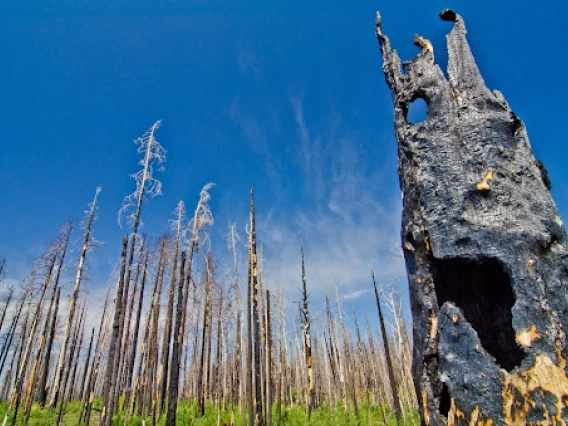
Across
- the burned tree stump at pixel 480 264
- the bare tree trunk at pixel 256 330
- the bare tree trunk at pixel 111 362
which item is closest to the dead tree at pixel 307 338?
the bare tree trunk at pixel 256 330

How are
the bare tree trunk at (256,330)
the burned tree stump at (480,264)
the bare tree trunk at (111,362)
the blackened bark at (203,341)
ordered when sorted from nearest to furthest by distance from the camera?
the burned tree stump at (480,264) → the bare tree trunk at (111,362) → the bare tree trunk at (256,330) → the blackened bark at (203,341)

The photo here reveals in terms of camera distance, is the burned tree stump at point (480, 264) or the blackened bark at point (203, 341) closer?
the burned tree stump at point (480, 264)

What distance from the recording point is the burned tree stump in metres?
2.15

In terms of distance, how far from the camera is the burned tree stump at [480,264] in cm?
215

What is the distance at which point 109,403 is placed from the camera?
9891mm

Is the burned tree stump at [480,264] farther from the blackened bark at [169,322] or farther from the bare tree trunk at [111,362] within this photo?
the blackened bark at [169,322]

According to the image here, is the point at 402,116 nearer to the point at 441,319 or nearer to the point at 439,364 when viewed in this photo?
the point at 441,319

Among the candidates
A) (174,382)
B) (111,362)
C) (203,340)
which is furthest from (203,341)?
(111,362)

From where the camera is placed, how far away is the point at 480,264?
254 cm

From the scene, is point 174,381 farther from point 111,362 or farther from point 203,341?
point 203,341

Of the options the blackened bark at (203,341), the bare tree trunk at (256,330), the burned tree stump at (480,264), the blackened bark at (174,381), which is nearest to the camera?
the burned tree stump at (480,264)

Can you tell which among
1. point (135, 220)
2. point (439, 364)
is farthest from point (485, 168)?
point (135, 220)

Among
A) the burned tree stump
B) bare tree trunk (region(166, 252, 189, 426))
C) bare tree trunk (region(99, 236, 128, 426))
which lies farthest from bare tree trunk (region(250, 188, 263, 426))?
the burned tree stump

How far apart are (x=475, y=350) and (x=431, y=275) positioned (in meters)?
0.68
